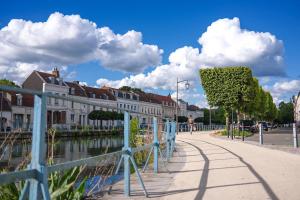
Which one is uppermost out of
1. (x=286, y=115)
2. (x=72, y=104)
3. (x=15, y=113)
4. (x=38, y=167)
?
(x=286, y=115)

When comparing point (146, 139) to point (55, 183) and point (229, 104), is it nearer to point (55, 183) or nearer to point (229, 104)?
point (55, 183)

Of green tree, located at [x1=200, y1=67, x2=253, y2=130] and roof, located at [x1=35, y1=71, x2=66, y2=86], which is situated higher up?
roof, located at [x1=35, y1=71, x2=66, y2=86]

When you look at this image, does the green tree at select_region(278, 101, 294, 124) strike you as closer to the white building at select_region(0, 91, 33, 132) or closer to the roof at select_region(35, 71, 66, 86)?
the roof at select_region(35, 71, 66, 86)

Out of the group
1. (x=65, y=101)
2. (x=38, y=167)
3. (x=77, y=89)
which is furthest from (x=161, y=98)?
(x=38, y=167)

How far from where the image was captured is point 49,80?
75.0 m

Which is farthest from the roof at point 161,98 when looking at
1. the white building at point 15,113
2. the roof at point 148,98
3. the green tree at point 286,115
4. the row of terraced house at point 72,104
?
the white building at point 15,113

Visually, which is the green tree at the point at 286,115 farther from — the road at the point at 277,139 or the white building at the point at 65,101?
the road at the point at 277,139

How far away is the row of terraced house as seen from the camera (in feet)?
12.1

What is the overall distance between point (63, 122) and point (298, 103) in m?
87.4

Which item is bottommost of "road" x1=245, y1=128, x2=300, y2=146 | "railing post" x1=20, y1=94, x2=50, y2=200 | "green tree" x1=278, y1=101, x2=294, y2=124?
"road" x1=245, y1=128, x2=300, y2=146

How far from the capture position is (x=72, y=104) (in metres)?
4.39

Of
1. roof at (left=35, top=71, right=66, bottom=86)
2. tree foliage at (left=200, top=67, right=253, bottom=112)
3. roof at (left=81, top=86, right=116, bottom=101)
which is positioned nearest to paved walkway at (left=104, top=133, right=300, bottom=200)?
tree foliage at (left=200, top=67, right=253, bottom=112)

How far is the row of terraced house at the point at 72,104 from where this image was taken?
12.1 feet

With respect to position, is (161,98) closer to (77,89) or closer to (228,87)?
(77,89)
